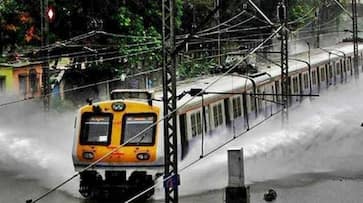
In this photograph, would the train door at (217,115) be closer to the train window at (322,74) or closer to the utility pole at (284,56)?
the utility pole at (284,56)

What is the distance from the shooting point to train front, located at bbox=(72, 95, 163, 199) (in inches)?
605

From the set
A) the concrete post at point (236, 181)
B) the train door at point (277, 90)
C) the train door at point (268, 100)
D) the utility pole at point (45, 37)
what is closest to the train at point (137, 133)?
the concrete post at point (236, 181)

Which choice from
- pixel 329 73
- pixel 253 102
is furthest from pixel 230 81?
pixel 329 73

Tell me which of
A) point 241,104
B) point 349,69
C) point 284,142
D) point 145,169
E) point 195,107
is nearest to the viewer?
point 145,169

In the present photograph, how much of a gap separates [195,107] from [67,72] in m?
13.2

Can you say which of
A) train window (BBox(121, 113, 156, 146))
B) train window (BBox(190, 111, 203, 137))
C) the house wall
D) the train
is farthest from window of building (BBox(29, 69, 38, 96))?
train window (BBox(121, 113, 156, 146))

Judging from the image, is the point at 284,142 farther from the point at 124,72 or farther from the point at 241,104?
the point at 124,72

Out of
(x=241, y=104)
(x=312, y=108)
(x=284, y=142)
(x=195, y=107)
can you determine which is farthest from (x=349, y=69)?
(x=195, y=107)

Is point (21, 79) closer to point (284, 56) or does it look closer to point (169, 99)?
point (284, 56)

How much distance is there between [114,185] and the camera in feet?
51.4

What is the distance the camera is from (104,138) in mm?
15766

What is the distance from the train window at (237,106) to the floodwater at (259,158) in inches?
51.5

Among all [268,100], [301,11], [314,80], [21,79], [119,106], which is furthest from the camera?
[301,11]

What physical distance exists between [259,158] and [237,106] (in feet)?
10.2
